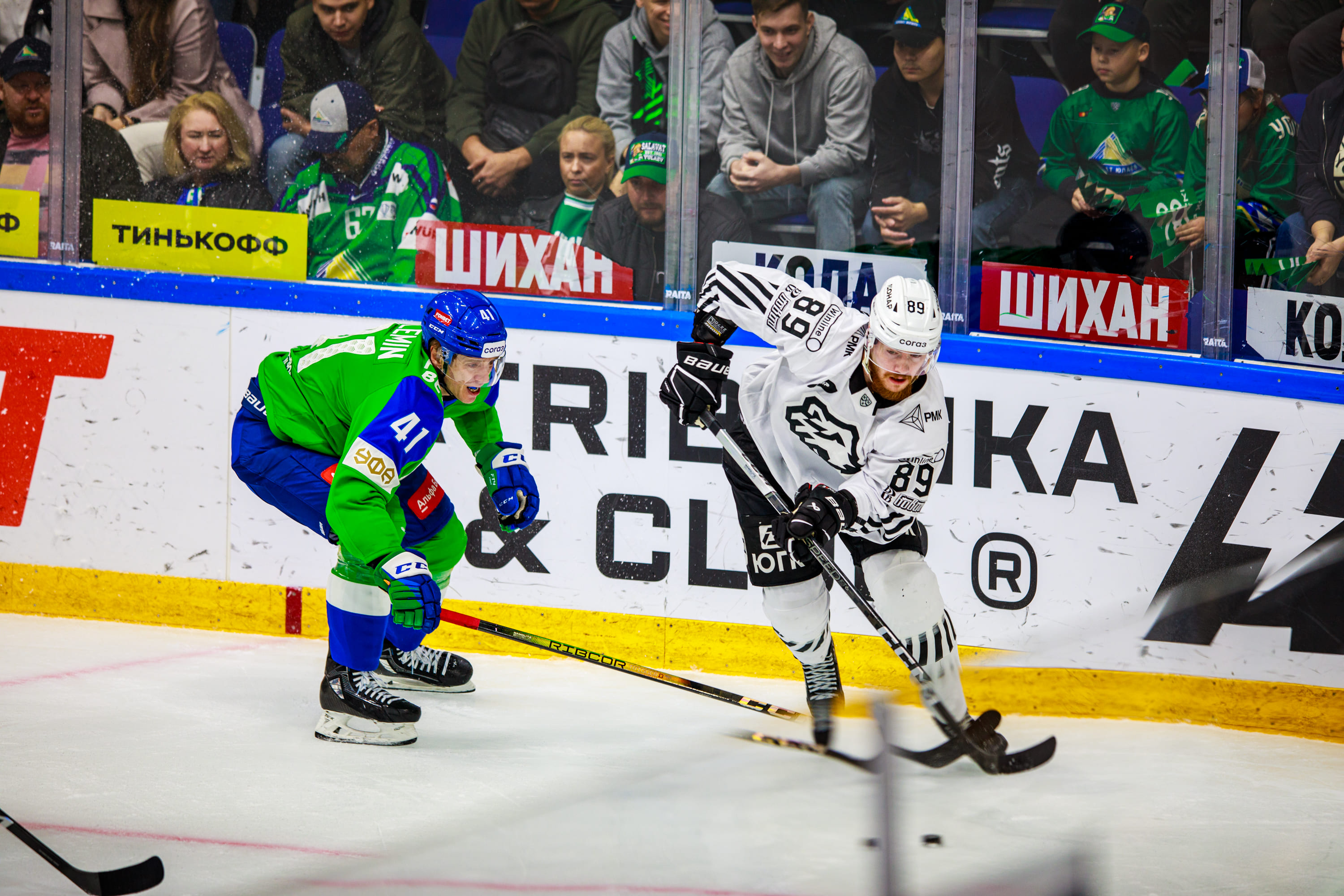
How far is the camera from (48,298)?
13.9 feet

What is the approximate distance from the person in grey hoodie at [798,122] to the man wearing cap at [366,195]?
3.28ft

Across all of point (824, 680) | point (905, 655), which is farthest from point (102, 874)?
point (824, 680)

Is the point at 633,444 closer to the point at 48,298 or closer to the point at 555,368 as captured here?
the point at 555,368

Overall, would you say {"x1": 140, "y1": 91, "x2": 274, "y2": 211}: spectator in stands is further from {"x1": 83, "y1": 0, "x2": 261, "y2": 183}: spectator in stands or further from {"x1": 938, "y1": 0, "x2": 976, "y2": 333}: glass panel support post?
{"x1": 938, "y1": 0, "x2": 976, "y2": 333}: glass panel support post

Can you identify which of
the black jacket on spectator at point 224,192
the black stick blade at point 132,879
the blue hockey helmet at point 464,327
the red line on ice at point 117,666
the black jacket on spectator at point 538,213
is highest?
the black jacket on spectator at point 224,192

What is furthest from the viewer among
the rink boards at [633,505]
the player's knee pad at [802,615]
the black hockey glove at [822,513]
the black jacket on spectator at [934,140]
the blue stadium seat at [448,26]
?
the blue stadium seat at [448,26]

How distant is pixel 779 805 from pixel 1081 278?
2844mm

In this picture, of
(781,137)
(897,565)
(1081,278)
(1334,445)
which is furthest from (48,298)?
(1334,445)

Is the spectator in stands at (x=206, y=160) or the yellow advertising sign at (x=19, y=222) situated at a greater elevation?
the spectator in stands at (x=206, y=160)

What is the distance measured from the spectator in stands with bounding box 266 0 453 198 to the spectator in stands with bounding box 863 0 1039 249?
→ 1468 mm

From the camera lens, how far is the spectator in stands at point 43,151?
172 inches

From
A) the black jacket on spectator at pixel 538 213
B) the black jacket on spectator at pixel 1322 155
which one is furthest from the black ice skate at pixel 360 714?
the black jacket on spectator at pixel 1322 155

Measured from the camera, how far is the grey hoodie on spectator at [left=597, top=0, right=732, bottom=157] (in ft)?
13.5

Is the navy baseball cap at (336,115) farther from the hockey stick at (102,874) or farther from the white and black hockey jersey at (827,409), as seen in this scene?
the hockey stick at (102,874)
